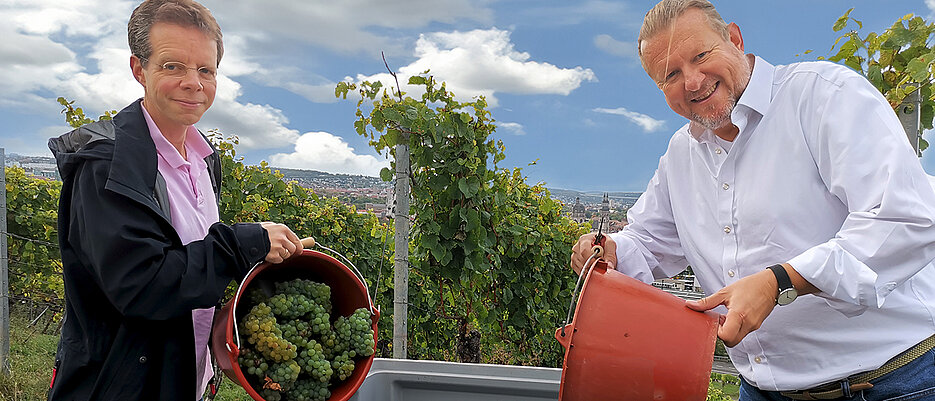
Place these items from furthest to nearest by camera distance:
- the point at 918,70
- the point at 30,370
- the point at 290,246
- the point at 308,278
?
the point at 30,370 → the point at 918,70 → the point at 308,278 → the point at 290,246

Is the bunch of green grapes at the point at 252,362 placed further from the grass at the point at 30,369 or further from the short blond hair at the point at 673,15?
the grass at the point at 30,369

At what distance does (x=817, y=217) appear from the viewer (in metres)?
1.26

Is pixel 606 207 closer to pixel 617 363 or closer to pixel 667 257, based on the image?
pixel 667 257

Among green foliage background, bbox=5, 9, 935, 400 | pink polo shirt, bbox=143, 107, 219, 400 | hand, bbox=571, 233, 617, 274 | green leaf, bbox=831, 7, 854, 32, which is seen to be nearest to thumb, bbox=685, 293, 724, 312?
hand, bbox=571, 233, 617, 274

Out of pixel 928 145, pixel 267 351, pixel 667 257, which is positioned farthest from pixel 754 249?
pixel 928 145

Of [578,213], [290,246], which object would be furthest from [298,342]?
[578,213]

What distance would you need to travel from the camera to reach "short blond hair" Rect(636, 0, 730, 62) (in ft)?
4.29

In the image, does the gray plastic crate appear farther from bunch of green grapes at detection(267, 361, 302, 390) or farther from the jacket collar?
the jacket collar

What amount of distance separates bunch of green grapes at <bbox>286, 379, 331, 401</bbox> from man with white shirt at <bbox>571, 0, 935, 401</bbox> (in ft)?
2.10

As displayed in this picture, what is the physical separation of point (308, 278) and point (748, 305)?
2.97 feet

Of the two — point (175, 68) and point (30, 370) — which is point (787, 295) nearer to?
point (175, 68)

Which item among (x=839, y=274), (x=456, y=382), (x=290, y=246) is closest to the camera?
(x=839, y=274)

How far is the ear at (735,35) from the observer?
1.37 meters

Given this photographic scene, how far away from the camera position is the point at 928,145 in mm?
2744
